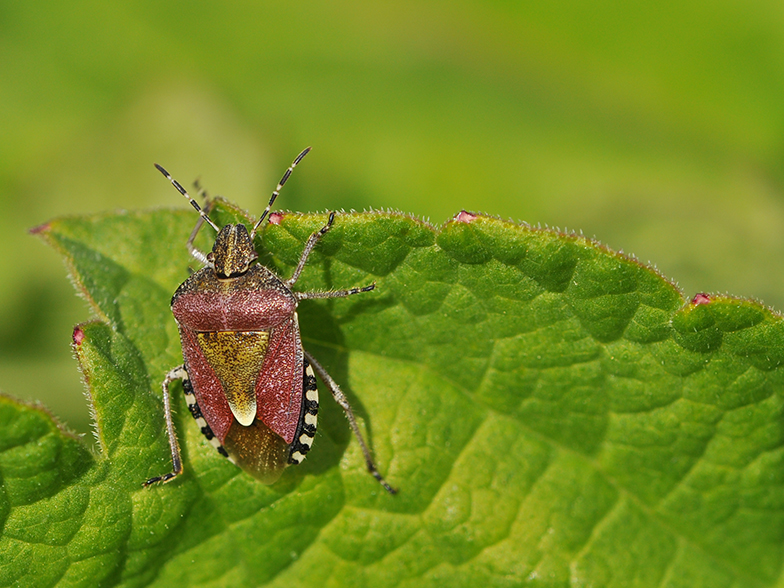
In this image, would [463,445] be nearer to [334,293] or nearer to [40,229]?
[334,293]

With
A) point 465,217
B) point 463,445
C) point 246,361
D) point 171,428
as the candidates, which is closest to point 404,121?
point 246,361

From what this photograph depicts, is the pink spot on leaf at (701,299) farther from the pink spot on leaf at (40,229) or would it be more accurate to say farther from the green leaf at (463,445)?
the pink spot on leaf at (40,229)

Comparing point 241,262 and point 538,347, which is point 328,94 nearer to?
point 241,262

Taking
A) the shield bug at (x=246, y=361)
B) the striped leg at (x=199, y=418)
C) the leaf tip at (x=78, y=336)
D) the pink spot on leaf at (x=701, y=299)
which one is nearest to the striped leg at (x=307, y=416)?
the shield bug at (x=246, y=361)

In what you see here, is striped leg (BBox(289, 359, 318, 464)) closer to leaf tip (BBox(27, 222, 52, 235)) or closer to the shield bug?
the shield bug

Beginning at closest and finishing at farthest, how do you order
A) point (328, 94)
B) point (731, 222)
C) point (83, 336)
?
1. point (83, 336)
2. point (731, 222)
3. point (328, 94)

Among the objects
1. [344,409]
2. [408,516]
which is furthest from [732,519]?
[344,409]
